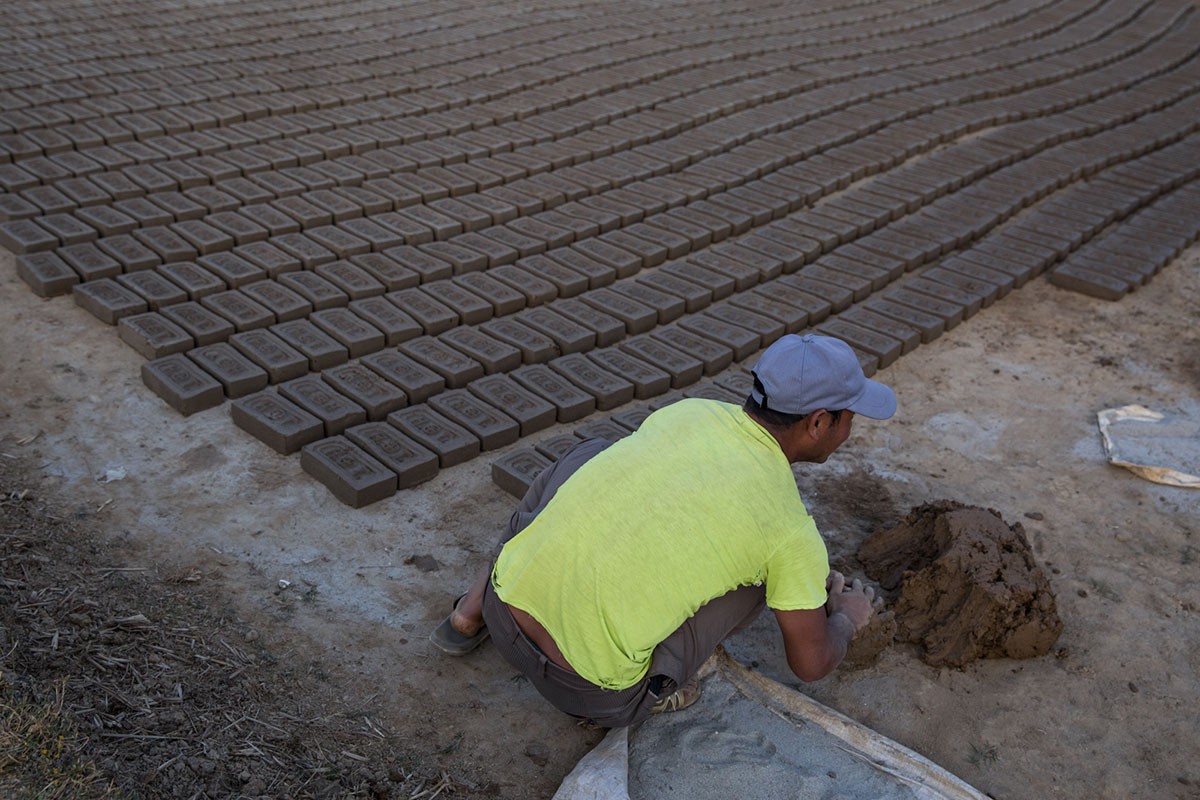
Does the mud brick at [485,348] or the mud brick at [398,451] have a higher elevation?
the mud brick at [398,451]


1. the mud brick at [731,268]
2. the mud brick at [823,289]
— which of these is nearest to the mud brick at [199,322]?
the mud brick at [731,268]

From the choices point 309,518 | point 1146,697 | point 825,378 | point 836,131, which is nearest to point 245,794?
point 309,518

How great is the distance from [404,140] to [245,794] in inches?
209

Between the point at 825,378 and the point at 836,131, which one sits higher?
the point at 825,378

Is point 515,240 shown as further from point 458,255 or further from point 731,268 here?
point 731,268

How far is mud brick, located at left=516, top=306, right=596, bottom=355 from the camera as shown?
518 cm

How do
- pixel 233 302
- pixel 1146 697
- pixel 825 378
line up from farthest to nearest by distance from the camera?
pixel 233 302, pixel 1146 697, pixel 825 378

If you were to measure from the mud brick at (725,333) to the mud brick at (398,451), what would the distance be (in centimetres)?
176

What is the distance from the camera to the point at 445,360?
4.92 meters

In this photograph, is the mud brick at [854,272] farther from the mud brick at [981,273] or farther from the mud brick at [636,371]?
the mud brick at [636,371]

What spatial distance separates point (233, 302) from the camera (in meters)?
5.20

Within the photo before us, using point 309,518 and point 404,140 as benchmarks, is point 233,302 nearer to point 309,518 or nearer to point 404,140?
point 309,518

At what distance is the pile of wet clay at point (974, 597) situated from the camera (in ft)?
11.1

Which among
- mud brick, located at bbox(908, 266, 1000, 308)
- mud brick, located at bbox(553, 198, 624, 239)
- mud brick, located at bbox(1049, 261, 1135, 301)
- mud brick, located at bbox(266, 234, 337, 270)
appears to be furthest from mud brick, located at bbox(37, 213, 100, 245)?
mud brick, located at bbox(1049, 261, 1135, 301)
